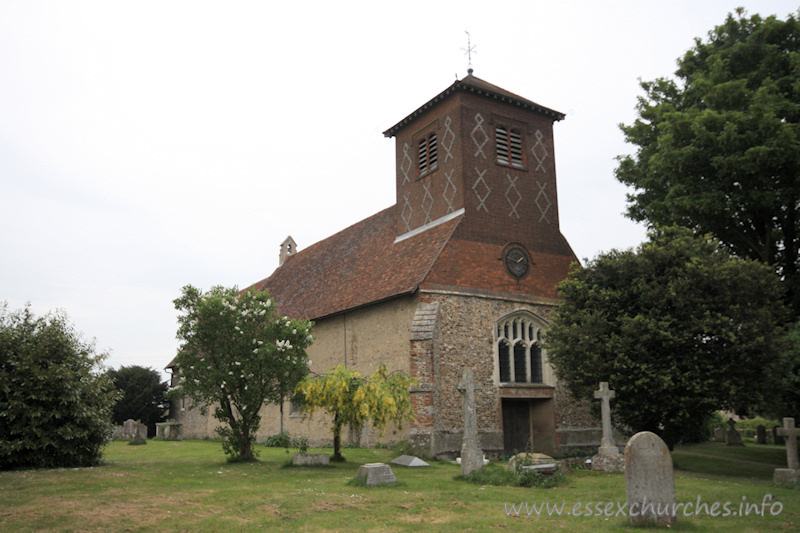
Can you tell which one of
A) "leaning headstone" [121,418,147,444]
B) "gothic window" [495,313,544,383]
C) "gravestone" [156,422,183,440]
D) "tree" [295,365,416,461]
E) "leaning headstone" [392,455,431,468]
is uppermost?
"gothic window" [495,313,544,383]

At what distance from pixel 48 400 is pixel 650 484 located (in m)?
15.5

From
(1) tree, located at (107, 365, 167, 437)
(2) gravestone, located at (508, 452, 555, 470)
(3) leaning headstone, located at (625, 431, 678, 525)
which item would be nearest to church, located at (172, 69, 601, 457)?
(2) gravestone, located at (508, 452, 555, 470)

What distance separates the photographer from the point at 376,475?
524 inches

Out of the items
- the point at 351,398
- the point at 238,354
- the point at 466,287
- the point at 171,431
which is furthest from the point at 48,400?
the point at 171,431

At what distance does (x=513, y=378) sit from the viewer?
2353 cm

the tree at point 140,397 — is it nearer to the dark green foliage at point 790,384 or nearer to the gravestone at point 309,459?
the gravestone at point 309,459

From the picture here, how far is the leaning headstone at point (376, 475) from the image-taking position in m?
13.2

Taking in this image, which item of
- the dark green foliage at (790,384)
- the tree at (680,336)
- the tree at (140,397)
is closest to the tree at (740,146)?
the tree at (680,336)

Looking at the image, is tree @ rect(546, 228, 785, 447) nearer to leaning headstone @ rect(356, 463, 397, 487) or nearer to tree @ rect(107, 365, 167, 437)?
leaning headstone @ rect(356, 463, 397, 487)

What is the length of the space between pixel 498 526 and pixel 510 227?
1743 cm

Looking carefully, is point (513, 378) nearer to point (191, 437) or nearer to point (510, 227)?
point (510, 227)

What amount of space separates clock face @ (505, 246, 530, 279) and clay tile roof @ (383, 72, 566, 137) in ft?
21.8

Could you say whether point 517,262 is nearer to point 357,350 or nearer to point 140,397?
point 357,350

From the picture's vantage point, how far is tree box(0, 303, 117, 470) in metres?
16.4
